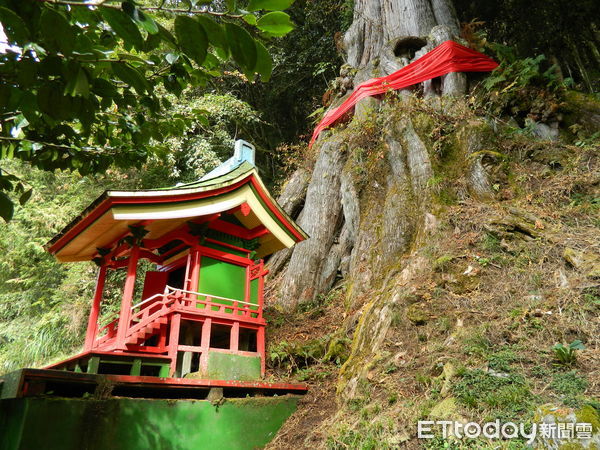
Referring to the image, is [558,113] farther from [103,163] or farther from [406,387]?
[103,163]

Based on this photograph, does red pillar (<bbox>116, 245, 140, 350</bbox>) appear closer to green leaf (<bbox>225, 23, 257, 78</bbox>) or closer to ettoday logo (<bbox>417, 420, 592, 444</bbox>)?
ettoday logo (<bbox>417, 420, 592, 444</bbox>)

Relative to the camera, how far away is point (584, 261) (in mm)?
4262

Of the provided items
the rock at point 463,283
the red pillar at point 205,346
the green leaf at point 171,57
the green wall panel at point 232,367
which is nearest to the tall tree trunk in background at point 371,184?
the rock at point 463,283

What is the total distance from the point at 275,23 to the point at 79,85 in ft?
2.22

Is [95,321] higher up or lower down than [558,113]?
lower down

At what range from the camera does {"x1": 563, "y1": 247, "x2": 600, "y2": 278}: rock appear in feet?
13.3

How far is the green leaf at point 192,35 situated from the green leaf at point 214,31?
0.09 ft

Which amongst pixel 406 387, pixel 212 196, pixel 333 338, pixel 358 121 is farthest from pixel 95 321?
pixel 358 121

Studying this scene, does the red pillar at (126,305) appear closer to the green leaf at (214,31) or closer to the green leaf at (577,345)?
the green leaf at (214,31)

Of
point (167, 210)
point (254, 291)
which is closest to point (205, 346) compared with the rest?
point (254, 291)

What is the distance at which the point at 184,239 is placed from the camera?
5613 millimetres

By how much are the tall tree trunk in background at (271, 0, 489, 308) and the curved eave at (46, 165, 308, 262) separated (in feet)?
5.04

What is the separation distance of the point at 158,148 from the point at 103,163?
41 cm

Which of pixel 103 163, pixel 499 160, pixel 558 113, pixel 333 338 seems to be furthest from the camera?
pixel 558 113
